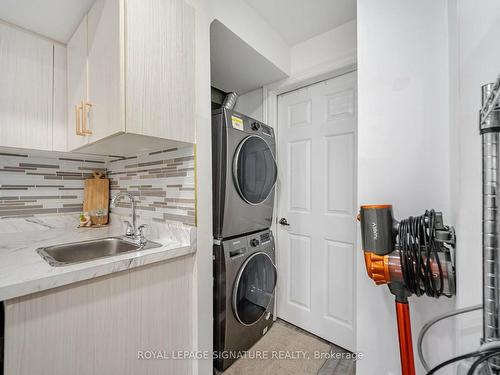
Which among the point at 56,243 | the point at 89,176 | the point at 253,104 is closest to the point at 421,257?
the point at 56,243

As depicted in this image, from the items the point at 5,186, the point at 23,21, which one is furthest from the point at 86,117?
the point at 5,186

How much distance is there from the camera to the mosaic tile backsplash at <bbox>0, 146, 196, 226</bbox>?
4.17ft

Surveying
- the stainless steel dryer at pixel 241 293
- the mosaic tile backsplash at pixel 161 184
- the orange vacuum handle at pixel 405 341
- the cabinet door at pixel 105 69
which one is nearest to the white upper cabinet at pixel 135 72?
the cabinet door at pixel 105 69

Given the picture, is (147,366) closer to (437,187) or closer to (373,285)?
(373,285)

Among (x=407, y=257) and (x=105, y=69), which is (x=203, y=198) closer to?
(x=105, y=69)

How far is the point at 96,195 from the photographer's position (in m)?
1.75

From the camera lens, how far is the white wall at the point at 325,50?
1561 mm

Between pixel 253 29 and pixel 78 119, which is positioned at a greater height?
pixel 253 29

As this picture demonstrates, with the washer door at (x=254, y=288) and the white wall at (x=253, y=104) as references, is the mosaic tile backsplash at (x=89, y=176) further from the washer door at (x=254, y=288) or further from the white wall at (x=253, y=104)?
the white wall at (x=253, y=104)

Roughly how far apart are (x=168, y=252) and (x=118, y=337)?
0.40 meters

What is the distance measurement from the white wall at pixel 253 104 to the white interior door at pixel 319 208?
19 centimetres

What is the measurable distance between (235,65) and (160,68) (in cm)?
85

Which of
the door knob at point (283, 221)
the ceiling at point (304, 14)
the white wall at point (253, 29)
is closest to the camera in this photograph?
the white wall at point (253, 29)

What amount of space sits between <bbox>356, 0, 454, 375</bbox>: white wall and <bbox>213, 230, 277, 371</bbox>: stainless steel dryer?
75cm
